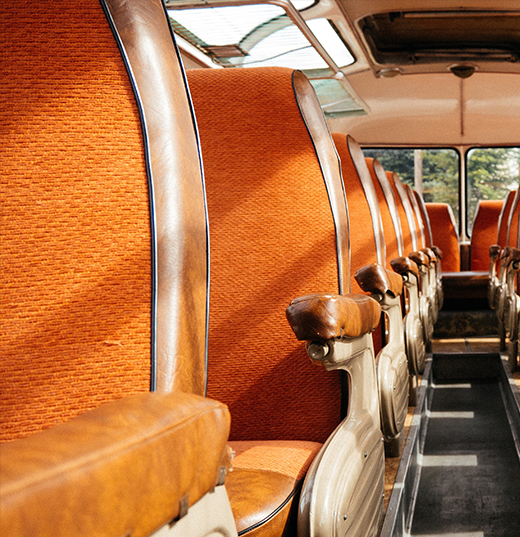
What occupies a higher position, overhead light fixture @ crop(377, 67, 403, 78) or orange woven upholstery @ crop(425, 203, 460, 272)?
overhead light fixture @ crop(377, 67, 403, 78)

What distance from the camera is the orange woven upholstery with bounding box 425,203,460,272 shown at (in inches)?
297

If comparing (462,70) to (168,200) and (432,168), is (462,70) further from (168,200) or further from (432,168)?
(168,200)

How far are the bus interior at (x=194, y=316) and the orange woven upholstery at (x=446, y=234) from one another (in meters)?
4.27

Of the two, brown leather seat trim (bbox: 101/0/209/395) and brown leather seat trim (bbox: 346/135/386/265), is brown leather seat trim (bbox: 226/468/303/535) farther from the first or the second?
brown leather seat trim (bbox: 346/135/386/265)

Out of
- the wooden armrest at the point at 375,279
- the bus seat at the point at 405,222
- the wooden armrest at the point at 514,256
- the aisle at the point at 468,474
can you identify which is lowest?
the aisle at the point at 468,474

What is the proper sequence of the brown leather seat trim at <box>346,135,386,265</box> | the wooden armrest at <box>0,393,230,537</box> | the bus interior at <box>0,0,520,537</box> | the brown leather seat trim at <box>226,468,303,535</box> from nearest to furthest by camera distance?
the wooden armrest at <box>0,393,230,537</box>
the bus interior at <box>0,0,520,537</box>
the brown leather seat trim at <box>226,468,303,535</box>
the brown leather seat trim at <box>346,135,386,265</box>

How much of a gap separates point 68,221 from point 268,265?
0.77m

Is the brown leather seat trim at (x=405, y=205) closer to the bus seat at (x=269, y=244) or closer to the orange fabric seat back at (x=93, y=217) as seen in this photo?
the bus seat at (x=269, y=244)

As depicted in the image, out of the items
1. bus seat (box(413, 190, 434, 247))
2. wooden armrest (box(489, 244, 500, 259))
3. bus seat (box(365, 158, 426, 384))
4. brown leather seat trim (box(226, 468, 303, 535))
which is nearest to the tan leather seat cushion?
brown leather seat trim (box(226, 468, 303, 535))

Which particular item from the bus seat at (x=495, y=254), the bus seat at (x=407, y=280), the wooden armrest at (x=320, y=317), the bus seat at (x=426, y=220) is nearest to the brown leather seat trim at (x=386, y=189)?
the bus seat at (x=407, y=280)

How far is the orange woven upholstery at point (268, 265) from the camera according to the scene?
1.39 m

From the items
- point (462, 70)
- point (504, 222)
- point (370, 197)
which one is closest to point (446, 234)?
point (504, 222)

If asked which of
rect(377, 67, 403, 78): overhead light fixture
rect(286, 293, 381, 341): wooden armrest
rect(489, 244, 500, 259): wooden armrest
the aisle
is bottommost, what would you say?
the aisle

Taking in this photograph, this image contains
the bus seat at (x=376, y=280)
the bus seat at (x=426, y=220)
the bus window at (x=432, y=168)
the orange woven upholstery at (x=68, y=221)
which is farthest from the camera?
the bus window at (x=432, y=168)
